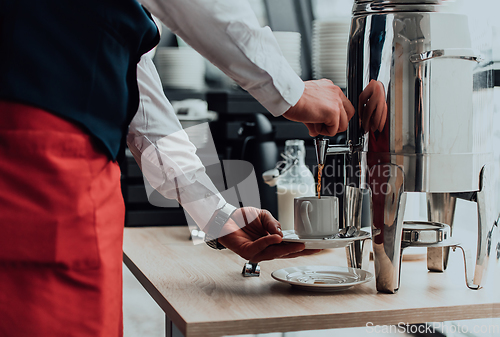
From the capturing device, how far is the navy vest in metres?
0.66

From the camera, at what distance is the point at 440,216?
106 centimetres

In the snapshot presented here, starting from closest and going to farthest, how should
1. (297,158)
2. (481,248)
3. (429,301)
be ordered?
1. (429,301)
2. (481,248)
3. (297,158)

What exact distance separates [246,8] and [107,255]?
0.38m

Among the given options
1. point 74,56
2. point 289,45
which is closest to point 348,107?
point 74,56

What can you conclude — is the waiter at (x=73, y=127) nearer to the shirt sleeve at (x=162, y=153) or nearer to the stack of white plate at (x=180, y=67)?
the shirt sleeve at (x=162, y=153)

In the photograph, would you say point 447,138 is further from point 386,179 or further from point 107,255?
point 107,255

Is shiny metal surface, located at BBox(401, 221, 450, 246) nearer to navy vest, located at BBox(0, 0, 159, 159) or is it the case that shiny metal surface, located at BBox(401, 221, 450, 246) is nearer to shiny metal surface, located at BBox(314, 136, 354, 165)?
shiny metal surface, located at BBox(314, 136, 354, 165)

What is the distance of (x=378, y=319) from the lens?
76cm

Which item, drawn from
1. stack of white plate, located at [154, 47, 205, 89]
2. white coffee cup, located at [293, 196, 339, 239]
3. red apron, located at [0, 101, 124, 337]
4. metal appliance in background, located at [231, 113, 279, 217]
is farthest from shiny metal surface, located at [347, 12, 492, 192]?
stack of white plate, located at [154, 47, 205, 89]

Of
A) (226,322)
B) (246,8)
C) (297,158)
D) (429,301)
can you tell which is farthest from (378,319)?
(297,158)

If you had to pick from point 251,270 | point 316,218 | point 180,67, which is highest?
point 180,67

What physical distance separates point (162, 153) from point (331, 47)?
1176 mm

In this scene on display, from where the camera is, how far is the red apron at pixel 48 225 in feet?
2.16

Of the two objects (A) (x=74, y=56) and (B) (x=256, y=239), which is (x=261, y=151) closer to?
(B) (x=256, y=239)
